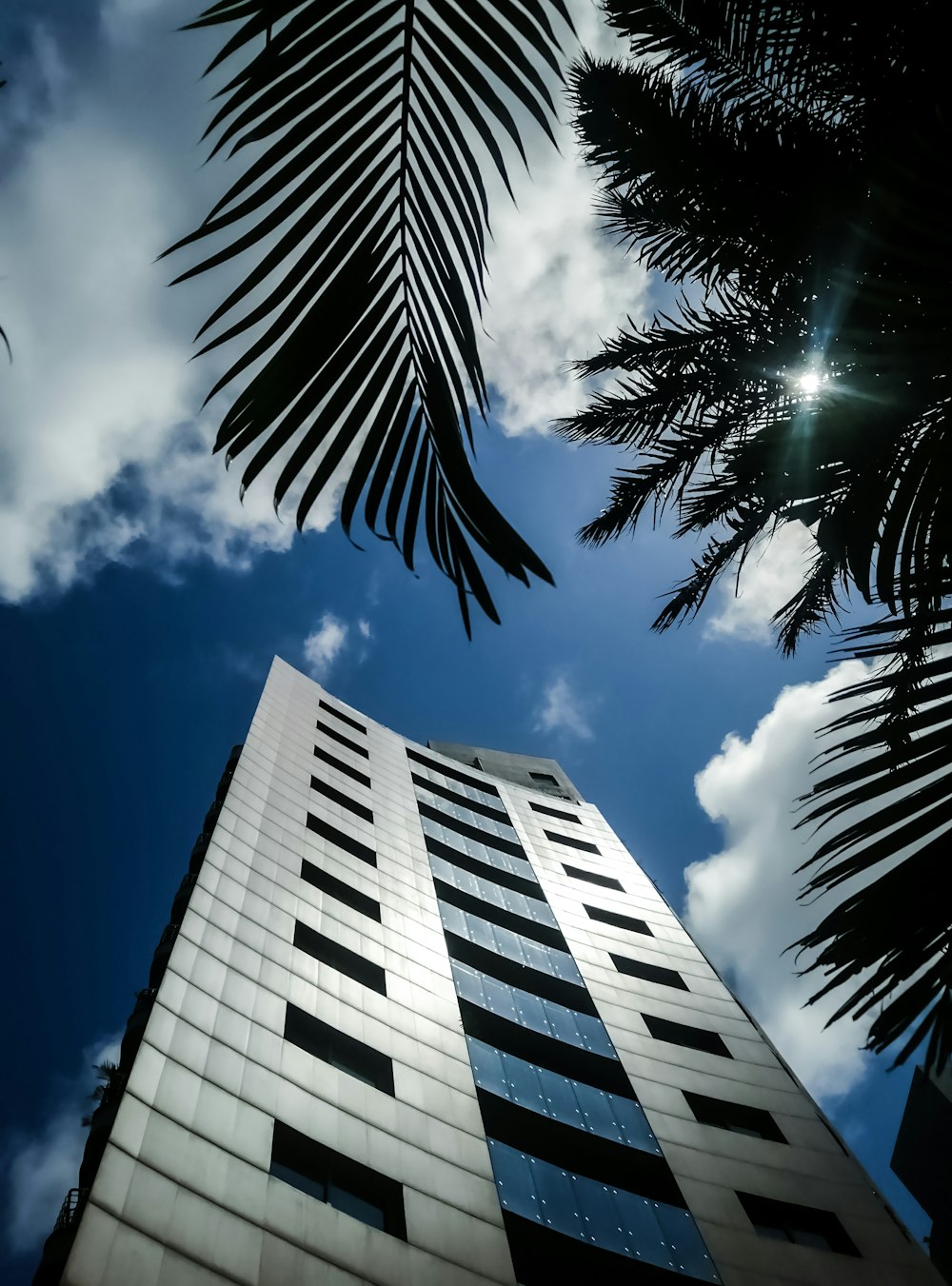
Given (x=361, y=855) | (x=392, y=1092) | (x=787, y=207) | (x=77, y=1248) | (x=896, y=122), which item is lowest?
(x=896, y=122)

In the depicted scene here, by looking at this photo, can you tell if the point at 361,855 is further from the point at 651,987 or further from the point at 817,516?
the point at 817,516

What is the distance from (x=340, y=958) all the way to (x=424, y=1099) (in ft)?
10.4

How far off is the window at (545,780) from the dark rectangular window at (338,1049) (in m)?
22.0

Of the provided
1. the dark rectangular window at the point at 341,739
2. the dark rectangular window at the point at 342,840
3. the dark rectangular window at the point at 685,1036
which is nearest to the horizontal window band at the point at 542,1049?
the dark rectangular window at the point at 685,1036

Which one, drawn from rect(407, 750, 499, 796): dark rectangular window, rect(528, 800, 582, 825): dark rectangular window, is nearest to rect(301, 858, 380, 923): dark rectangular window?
rect(407, 750, 499, 796): dark rectangular window

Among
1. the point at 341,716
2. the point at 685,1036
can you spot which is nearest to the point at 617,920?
the point at 685,1036

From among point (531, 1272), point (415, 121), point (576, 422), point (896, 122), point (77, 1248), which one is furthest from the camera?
point (531, 1272)

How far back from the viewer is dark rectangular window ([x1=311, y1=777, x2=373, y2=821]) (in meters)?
19.5

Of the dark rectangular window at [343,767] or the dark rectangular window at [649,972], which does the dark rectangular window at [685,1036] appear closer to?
the dark rectangular window at [649,972]

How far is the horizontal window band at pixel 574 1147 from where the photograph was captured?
11883mm

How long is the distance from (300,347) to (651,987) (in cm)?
1886

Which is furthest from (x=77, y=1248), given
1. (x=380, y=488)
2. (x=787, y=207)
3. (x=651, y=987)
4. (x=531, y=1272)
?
(x=651, y=987)

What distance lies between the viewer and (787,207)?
3.62m

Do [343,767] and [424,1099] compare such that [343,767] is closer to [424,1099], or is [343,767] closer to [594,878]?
[594,878]
